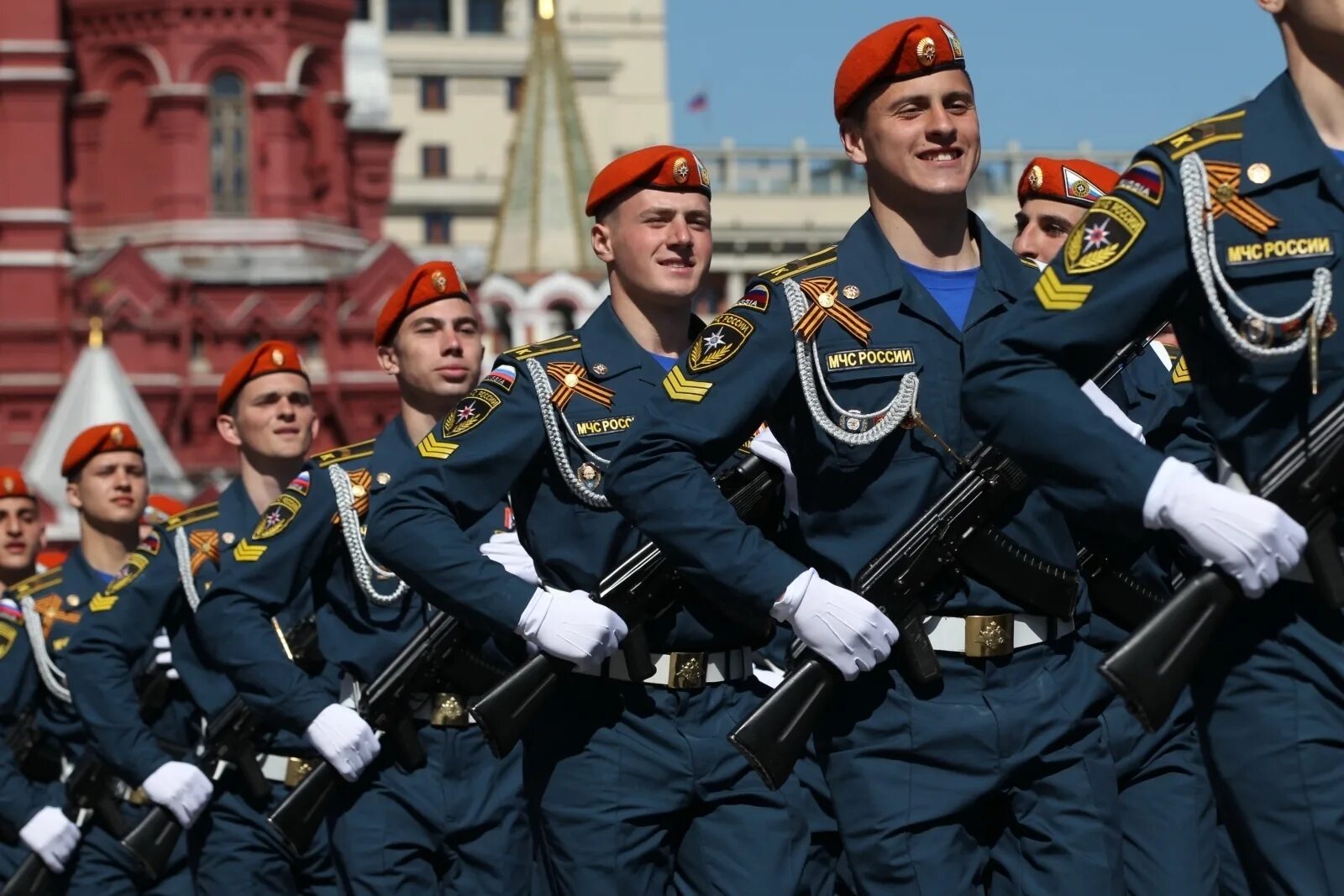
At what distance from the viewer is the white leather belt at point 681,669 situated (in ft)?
23.4

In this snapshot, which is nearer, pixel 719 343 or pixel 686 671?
pixel 719 343

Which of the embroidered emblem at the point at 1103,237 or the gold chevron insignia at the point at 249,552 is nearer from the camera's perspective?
the embroidered emblem at the point at 1103,237

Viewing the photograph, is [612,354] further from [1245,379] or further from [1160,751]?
[1245,379]

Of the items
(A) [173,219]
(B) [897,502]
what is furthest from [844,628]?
(A) [173,219]

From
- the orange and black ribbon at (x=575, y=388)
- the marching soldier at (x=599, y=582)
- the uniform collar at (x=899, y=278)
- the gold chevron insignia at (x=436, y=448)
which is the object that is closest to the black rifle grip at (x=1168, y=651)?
the uniform collar at (x=899, y=278)

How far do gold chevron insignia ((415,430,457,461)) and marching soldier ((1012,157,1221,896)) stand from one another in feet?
5.19

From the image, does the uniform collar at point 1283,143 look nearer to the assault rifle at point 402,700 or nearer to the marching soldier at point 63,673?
the assault rifle at point 402,700

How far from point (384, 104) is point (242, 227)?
9082mm

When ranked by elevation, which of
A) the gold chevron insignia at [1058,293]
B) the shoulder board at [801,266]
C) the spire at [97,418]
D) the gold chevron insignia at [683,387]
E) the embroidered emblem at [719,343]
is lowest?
the spire at [97,418]

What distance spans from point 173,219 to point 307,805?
46223mm

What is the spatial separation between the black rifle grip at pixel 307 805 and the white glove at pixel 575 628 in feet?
5.60

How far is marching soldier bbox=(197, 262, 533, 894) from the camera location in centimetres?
852

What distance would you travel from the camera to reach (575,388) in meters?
7.63

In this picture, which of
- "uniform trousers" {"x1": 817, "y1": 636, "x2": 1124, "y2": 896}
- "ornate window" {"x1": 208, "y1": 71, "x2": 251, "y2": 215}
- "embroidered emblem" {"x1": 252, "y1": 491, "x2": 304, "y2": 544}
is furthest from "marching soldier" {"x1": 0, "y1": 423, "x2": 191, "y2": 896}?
"ornate window" {"x1": 208, "y1": 71, "x2": 251, "y2": 215}
